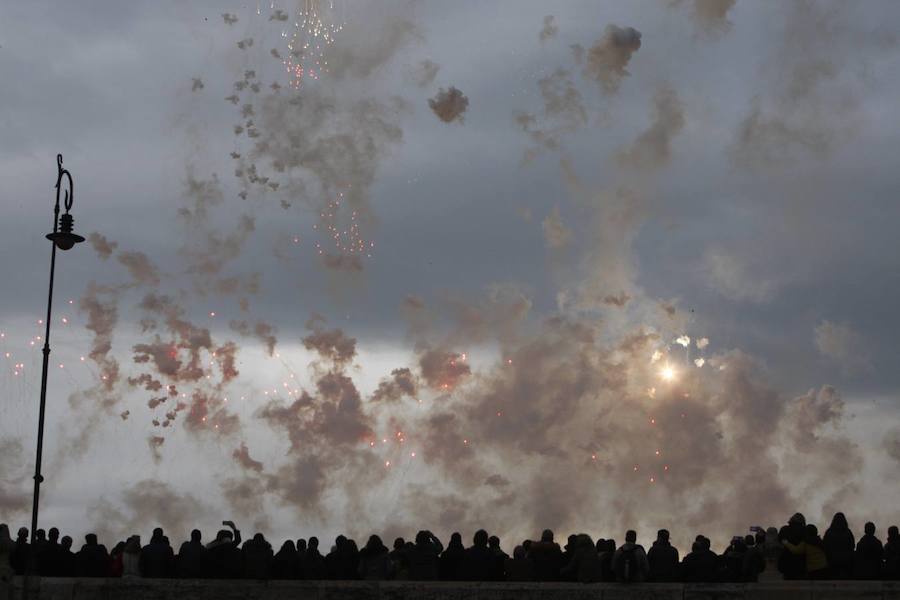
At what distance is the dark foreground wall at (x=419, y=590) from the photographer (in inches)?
1156

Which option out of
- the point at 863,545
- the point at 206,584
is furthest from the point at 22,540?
the point at 863,545

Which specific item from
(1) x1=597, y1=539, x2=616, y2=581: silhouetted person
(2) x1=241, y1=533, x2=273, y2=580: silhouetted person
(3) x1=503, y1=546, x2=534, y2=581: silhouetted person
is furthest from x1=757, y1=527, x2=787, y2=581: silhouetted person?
(2) x1=241, y1=533, x2=273, y2=580: silhouetted person

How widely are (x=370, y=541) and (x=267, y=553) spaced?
234cm

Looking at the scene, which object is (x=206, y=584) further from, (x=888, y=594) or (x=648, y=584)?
(x=888, y=594)

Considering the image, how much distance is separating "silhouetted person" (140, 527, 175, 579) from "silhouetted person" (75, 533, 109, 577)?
3.61 ft

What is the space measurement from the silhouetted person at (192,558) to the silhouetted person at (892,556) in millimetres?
13880

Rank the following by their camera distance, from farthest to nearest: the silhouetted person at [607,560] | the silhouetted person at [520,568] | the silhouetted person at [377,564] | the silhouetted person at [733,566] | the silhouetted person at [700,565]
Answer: the silhouetted person at [377,564]
the silhouetted person at [520,568]
the silhouetted person at [607,560]
the silhouetted person at [733,566]
the silhouetted person at [700,565]

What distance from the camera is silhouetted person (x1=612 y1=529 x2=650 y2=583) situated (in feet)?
99.1

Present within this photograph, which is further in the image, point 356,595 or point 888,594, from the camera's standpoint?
point 356,595

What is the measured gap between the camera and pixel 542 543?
3158 cm

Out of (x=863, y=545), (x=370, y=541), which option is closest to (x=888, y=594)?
(x=863, y=545)

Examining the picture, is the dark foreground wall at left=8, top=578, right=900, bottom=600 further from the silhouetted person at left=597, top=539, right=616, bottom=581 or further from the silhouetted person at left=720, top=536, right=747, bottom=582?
the silhouetted person at left=720, top=536, right=747, bottom=582

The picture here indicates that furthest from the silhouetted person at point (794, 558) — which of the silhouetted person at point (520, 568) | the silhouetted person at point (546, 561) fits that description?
the silhouetted person at point (520, 568)

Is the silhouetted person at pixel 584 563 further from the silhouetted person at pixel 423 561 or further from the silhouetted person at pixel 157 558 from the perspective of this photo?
the silhouetted person at pixel 157 558
